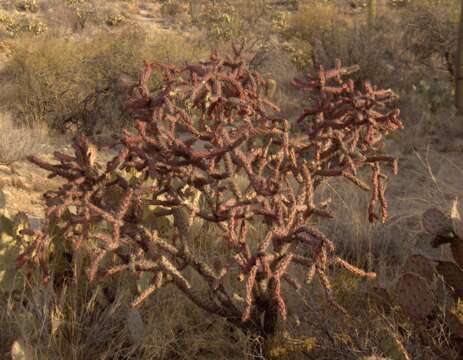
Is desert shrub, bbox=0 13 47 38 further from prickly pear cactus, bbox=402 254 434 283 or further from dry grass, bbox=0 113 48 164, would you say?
prickly pear cactus, bbox=402 254 434 283

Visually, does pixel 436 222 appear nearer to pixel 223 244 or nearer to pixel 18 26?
pixel 223 244

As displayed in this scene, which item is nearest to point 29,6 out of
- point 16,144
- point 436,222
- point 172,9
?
point 172,9

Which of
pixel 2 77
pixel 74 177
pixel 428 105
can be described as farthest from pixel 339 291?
pixel 2 77

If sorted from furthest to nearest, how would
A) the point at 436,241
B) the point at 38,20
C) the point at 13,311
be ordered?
1. the point at 38,20
2. the point at 436,241
3. the point at 13,311

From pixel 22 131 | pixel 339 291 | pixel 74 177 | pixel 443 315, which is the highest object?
pixel 74 177

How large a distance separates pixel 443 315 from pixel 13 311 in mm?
1877

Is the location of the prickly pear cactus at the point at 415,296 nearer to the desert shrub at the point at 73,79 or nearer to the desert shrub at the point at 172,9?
the desert shrub at the point at 73,79

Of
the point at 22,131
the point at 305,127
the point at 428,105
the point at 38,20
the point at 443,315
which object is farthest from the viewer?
the point at 38,20

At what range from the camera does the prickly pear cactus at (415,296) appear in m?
2.17

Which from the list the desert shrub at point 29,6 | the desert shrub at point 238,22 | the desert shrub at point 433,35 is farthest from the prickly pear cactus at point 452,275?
the desert shrub at point 29,6

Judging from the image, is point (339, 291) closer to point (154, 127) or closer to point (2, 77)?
point (154, 127)

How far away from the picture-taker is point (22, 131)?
656 cm

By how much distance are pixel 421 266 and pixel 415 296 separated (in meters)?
0.34

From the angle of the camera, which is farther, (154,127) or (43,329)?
(43,329)
